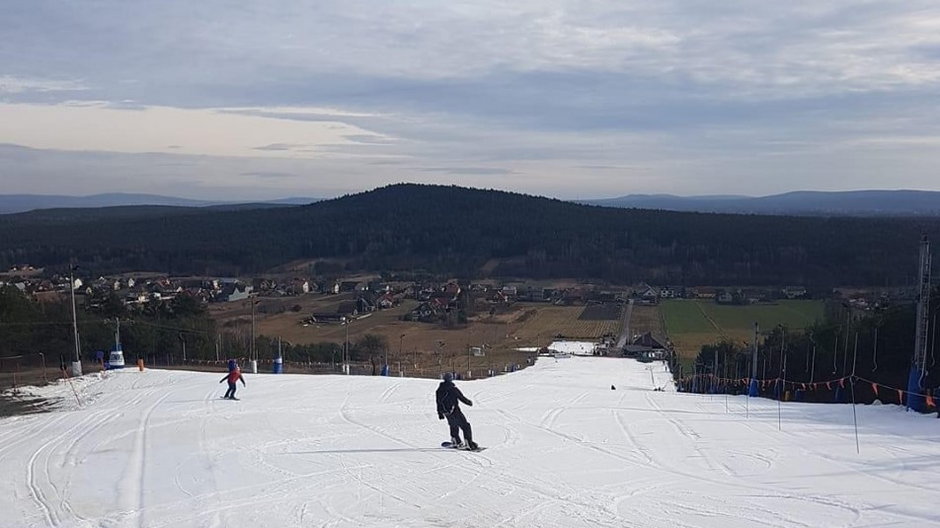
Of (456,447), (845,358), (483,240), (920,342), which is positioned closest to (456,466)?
(456,447)

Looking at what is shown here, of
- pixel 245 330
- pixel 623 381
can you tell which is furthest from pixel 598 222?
pixel 623 381

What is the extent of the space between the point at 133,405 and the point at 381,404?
547 cm

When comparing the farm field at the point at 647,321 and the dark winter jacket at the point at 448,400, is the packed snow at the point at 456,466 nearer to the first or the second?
the dark winter jacket at the point at 448,400

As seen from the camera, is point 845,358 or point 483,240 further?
point 483,240

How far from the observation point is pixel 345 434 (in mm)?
14781

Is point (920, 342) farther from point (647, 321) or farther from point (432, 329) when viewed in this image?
point (647, 321)

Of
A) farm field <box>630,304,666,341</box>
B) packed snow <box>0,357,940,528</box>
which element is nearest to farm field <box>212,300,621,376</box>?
farm field <box>630,304,666,341</box>

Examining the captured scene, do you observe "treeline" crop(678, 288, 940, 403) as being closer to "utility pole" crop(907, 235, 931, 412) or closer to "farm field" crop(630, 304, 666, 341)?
"utility pole" crop(907, 235, 931, 412)

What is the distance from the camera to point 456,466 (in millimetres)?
11836

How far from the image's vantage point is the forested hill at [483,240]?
300ft

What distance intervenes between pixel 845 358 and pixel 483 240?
3950 inches

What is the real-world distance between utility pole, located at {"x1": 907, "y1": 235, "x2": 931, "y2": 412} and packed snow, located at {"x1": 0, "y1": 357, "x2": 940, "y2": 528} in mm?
556

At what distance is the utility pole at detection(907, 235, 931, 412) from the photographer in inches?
693

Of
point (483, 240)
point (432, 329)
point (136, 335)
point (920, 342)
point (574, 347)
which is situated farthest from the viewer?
point (483, 240)
